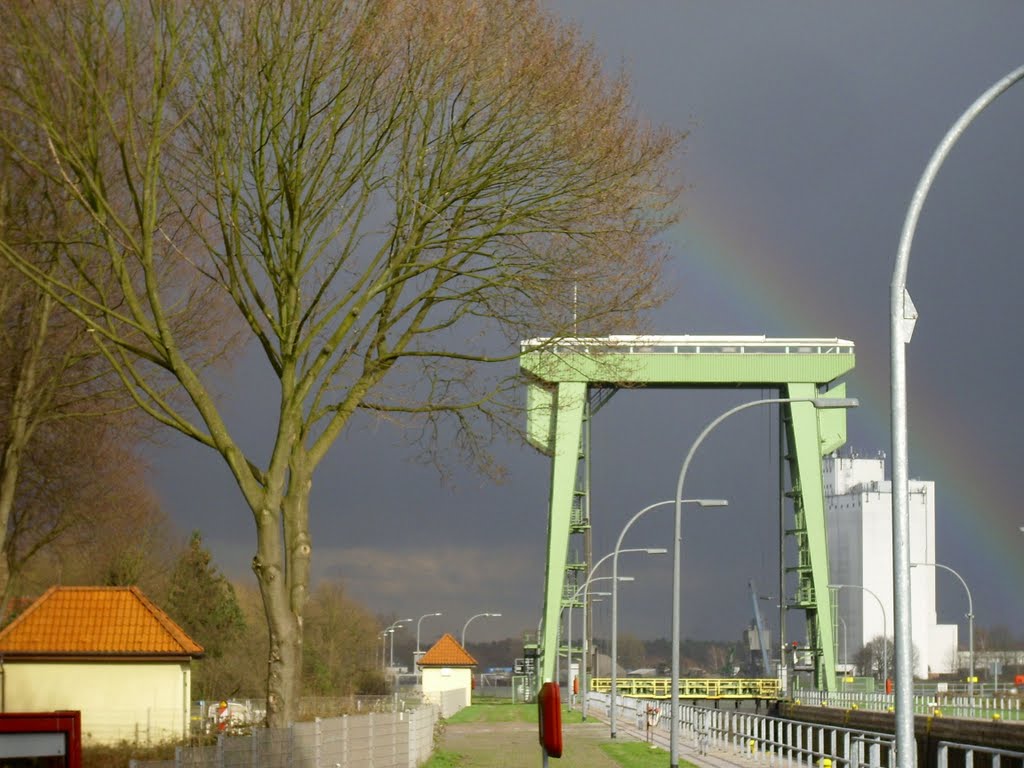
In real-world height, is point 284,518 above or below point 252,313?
below

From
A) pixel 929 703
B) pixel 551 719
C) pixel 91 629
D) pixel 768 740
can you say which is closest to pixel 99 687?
pixel 91 629

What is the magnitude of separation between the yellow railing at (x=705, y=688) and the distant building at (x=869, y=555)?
41.5m

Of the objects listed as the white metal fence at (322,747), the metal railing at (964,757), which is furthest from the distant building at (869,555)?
the white metal fence at (322,747)

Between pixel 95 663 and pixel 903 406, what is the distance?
30986mm

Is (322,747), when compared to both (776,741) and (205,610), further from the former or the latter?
(205,610)

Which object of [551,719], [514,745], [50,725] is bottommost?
[514,745]

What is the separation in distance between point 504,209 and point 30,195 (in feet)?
33.7

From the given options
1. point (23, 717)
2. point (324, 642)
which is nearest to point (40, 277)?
point (23, 717)

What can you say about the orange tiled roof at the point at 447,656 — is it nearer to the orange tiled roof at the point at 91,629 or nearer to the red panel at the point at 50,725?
the orange tiled roof at the point at 91,629

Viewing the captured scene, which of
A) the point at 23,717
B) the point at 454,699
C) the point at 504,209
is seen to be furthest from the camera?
the point at 454,699

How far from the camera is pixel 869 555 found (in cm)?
13375

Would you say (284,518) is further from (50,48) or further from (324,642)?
(324,642)

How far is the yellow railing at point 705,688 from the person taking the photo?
80750 mm

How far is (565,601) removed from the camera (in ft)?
241
